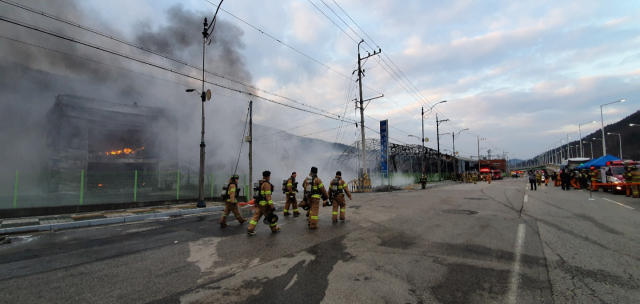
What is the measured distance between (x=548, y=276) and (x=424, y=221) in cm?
364

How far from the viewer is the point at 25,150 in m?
18.0

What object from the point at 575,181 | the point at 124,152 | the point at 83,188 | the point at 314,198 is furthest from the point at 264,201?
the point at 575,181

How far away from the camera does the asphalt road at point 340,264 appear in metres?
2.93

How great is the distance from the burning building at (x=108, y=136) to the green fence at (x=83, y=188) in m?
11.0

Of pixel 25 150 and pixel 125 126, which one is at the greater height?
pixel 125 126

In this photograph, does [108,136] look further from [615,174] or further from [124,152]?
[615,174]

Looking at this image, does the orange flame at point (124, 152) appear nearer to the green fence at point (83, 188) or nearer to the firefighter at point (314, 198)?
the green fence at point (83, 188)

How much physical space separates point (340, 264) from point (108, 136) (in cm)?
2431

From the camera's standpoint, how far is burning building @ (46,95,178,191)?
758 inches

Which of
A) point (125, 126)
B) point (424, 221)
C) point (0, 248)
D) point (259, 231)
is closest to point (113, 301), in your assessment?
point (259, 231)

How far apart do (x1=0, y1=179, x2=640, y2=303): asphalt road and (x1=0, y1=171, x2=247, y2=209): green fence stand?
4.13m

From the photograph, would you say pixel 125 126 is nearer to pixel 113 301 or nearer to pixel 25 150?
pixel 25 150

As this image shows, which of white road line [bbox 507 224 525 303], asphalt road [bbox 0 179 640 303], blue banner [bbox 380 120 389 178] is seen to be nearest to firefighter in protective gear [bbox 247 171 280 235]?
asphalt road [bbox 0 179 640 303]

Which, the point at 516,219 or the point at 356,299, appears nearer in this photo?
the point at 356,299
